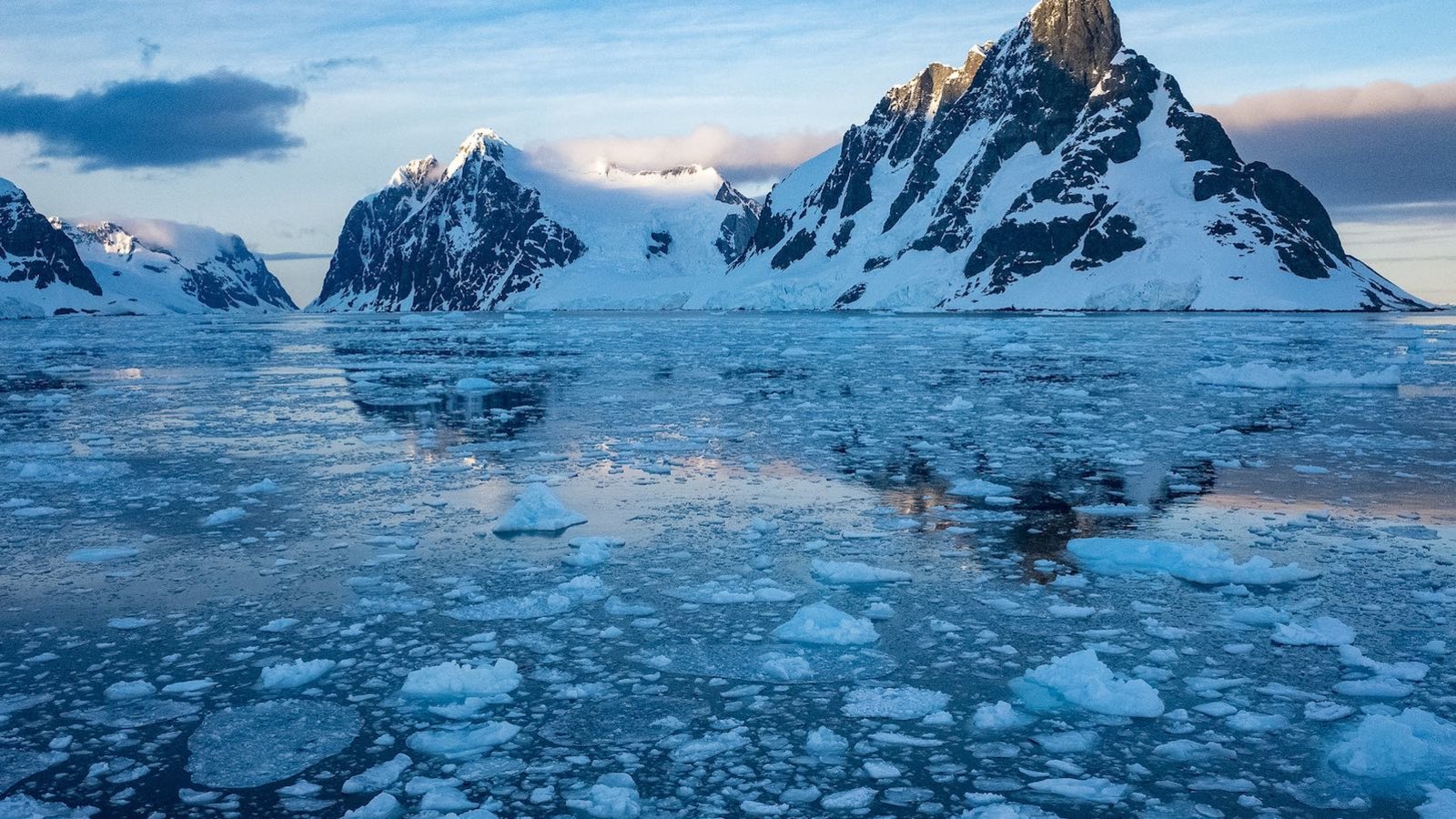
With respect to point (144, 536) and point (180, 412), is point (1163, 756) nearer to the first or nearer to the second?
point (144, 536)

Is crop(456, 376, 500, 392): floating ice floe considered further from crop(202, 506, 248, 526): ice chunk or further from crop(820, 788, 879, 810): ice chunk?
crop(820, 788, 879, 810): ice chunk

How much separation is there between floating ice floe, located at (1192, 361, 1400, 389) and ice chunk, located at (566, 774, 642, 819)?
25181mm

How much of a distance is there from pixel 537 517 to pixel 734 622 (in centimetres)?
384

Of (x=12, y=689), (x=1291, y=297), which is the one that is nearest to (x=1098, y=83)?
(x=1291, y=297)

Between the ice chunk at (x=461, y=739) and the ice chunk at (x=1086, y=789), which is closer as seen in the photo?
the ice chunk at (x=1086, y=789)

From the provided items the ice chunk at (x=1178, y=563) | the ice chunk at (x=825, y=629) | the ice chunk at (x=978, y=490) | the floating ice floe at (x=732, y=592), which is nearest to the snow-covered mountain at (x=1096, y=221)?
the ice chunk at (x=978, y=490)

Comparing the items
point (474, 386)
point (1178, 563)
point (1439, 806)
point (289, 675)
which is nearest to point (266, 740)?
point (289, 675)

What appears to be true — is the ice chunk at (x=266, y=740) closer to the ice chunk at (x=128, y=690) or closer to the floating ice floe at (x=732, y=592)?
the ice chunk at (x=128, y=690)

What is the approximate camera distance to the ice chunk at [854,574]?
8805mm

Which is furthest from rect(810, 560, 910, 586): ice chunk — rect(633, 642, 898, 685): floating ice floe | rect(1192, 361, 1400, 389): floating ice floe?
rect(1192, 361, 1400, 389): floating ice floe

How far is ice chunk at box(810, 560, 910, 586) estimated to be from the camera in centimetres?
880

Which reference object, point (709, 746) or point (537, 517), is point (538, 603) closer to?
point (537, 517)

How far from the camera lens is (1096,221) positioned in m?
164

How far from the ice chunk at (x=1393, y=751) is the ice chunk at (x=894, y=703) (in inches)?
81.9
